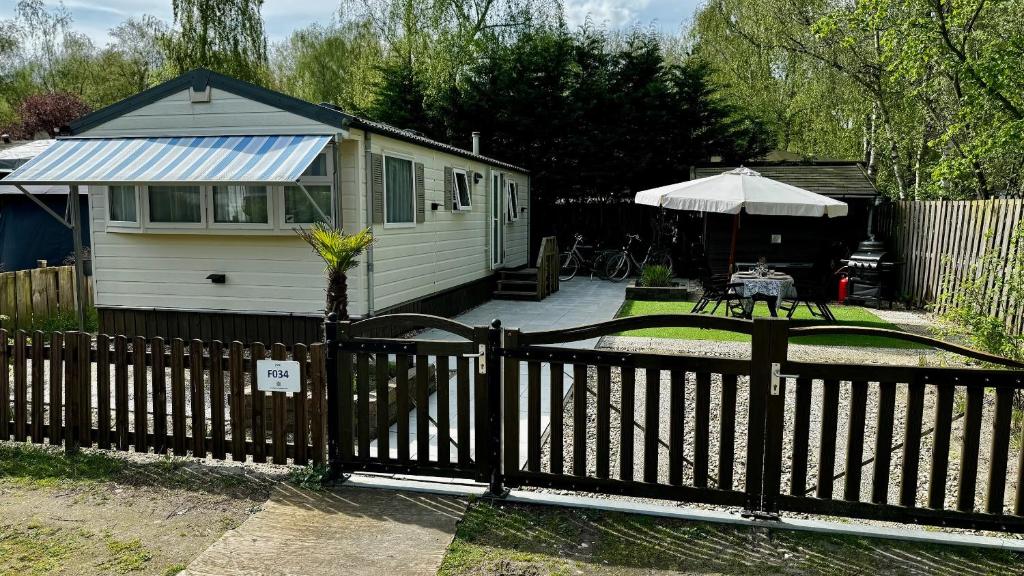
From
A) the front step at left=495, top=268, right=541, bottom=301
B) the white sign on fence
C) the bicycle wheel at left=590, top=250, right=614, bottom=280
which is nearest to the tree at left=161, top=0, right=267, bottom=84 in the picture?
the bicycle wheel at left=590, top=250, right=614, bottom=280

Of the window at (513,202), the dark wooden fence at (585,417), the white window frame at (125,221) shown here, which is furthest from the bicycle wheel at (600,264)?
the dark wooden fence at (585,417)

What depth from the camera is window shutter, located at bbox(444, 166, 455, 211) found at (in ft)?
35.2

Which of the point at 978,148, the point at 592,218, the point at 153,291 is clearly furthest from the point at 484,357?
the point at 592,218

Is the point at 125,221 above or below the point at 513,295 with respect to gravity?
above

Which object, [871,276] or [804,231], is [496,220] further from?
[871,276]

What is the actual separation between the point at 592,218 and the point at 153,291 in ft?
39.3

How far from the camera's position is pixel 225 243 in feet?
27.3

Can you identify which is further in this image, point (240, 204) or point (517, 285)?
point (517, 285)

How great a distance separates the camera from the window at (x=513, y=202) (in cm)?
1462

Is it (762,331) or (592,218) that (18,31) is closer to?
(592,218)

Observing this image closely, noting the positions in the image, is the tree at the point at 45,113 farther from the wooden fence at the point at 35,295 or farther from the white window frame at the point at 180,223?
the white window frame at the point at 180,223

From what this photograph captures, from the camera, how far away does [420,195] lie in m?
9.72

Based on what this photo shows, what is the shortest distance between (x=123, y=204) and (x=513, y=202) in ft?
25.8

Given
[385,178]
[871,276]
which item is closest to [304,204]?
[385,178]
